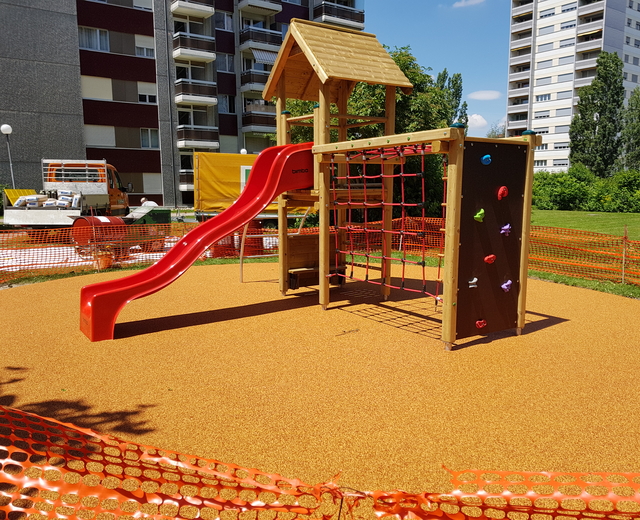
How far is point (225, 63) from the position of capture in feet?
114

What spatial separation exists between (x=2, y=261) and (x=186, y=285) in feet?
17.9

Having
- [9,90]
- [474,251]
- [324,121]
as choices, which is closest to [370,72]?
[324,121]

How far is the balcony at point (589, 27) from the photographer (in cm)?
6067

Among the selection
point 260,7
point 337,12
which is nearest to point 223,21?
point 260,7

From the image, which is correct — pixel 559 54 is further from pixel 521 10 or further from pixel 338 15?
pixel 338 15

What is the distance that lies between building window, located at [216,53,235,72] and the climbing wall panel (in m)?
31.9

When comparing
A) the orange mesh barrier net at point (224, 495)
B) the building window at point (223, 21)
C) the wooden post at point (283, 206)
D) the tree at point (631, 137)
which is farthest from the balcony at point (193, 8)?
the tree at point (631, 137)

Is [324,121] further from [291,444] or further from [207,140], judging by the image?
[207,140]

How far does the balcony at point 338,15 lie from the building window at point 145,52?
1218 centimetres

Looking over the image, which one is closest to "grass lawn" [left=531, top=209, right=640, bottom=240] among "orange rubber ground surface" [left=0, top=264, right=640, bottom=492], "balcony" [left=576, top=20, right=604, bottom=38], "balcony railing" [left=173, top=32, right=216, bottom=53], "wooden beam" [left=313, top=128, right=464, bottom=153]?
"orange rubber ground surface" [left=0, top=264, right=640, bottom=492]

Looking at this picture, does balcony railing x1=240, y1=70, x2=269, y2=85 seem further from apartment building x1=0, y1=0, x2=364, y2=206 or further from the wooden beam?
the wooden beam

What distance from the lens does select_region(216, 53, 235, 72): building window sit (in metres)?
34.5

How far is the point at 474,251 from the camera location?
20.0 ft

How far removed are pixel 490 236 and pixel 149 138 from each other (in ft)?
93.3
